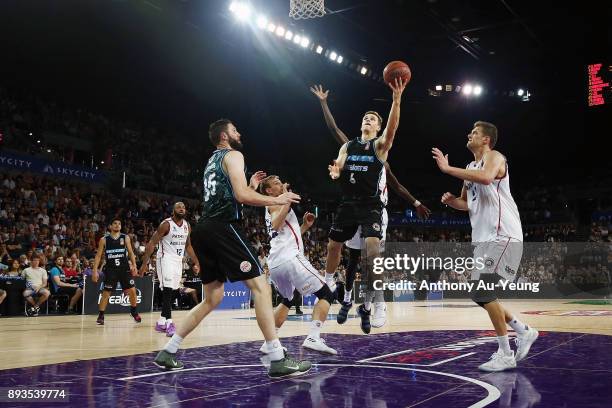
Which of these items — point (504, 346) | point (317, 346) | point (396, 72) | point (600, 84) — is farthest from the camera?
point (600, 84)

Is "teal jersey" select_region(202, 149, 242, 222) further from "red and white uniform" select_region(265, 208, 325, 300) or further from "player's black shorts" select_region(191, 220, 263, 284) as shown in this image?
"red and white uniform" select_region(265, 208, 325, 300)

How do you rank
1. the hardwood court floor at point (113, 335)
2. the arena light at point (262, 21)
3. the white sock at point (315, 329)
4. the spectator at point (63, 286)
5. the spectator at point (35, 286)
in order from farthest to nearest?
1. the arena light at point (262, 21)
2. the spectator at point (63, 286)
3. the spectator at point (35, 286)
4. the hardwood court floor at point (113, 335)
5. the white sock at point (315, 329)

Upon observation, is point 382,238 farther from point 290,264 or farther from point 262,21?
point 262,21

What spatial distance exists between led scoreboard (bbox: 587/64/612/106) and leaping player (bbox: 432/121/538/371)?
1592 centimetres

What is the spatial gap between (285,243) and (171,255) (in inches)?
151

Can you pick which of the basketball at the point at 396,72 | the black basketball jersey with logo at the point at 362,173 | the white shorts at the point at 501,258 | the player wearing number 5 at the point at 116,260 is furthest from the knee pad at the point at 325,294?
the player wearing number 5 at the point at 116,260

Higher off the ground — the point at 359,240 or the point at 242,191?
the point at 242,191

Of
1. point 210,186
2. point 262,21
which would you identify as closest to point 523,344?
point 210,186

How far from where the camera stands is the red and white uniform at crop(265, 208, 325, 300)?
5992 mm

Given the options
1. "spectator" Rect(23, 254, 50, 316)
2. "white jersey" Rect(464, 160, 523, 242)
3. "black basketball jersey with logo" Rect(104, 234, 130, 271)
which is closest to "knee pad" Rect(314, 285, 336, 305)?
"white jersey" Rect(464, 160, 523, 242)

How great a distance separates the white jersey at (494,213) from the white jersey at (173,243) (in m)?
5.33

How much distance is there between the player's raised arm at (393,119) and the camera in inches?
231

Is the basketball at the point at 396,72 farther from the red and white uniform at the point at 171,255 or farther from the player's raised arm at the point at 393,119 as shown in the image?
the red and white uniform at the point at 171,255

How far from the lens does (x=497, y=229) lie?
5.43 m
